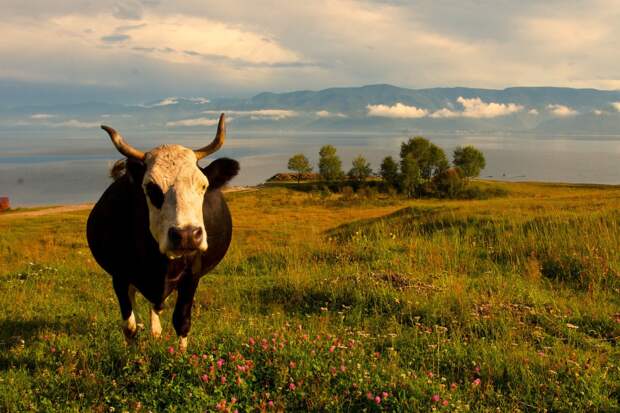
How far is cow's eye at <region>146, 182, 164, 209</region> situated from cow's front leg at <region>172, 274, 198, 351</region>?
1.22 meters

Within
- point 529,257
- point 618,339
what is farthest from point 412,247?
point 618,339

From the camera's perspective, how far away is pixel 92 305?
722 centimetres

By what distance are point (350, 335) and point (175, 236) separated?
2.77 m

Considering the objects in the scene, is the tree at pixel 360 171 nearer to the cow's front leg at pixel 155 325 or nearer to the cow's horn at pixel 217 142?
the cow's front leg at pixel 155 325

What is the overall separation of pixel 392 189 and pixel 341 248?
81.9 m

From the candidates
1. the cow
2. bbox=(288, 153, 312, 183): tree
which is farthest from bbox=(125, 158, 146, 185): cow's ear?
bbox=(288, 153, 312, 183): tree

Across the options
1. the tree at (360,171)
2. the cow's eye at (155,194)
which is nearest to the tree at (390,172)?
the tree at (360,171)

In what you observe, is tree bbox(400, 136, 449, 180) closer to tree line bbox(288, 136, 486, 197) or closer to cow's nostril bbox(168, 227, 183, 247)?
tree line bbox(288, 136, 486, 197)

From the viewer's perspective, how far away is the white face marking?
4047mm

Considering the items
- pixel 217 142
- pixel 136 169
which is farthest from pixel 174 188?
pixel 217 142

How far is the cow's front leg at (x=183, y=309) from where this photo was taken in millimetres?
5094

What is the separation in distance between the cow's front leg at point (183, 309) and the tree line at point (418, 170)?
86.9 metres

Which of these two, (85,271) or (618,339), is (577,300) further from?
(85,271)

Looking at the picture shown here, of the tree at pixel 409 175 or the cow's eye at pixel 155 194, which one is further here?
the tree at pixel 409 175
